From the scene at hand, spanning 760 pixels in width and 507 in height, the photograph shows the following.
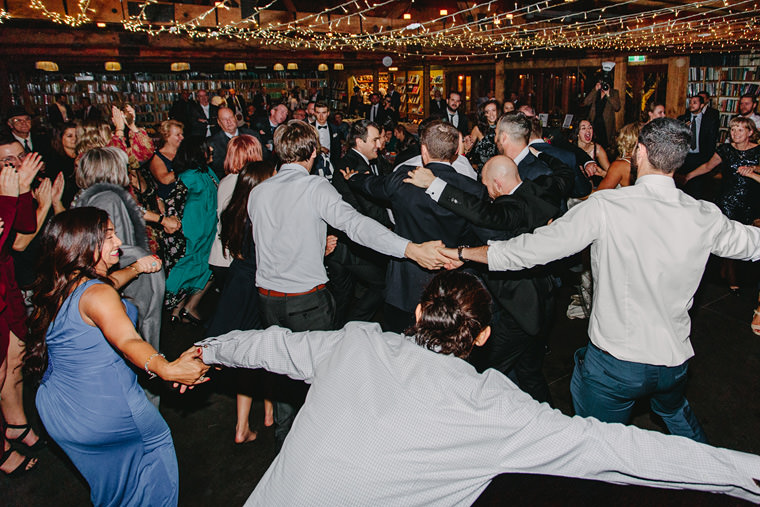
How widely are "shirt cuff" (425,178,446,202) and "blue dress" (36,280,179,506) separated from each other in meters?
1.44

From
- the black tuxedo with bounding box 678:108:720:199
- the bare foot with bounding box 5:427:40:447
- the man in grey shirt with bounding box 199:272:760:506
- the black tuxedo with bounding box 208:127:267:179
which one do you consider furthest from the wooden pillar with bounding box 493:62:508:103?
the man in grey shirt with bounding box 199:272:760:506

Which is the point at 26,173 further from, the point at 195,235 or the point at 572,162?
the point at 572,162

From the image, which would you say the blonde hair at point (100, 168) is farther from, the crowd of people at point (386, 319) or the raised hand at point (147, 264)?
the raised hand at point (147, 264)

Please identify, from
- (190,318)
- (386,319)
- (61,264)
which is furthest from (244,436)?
(190,318)

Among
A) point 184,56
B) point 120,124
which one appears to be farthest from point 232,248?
point 184,56

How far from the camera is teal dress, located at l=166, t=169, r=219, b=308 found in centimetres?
392

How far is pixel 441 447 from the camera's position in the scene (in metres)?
1.10

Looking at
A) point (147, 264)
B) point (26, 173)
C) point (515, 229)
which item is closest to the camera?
point (147, 264)

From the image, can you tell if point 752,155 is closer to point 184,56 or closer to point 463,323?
point 463,323

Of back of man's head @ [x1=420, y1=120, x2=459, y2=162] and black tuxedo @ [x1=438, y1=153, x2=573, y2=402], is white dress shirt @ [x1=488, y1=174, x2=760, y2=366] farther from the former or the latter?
back of man's head @ [x1=420, y1=120, x2=459, y2=162]

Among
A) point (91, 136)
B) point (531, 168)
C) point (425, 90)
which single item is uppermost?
point (425, 90)

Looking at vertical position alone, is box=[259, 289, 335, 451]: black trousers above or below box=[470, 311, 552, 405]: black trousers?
above

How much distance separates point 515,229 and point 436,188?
471mm

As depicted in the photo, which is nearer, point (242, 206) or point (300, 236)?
point (300, 236)
